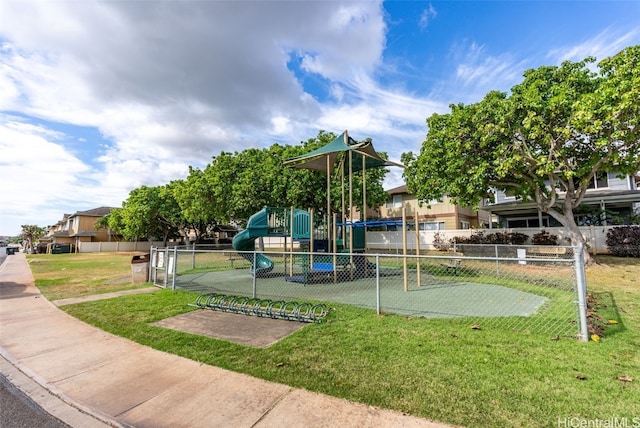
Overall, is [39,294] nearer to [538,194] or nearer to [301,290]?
[301,290]

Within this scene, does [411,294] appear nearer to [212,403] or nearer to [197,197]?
[212,403]

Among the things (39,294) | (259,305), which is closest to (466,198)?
(259,305)

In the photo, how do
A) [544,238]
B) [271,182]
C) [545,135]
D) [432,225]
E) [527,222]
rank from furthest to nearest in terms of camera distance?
[432,225] → [527,222] → [271,182] → [544,238] → [545,135]

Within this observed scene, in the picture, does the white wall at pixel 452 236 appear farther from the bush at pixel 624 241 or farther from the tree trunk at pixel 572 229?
the tree trunk at pixel 572 229

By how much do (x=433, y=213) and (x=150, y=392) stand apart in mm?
27469

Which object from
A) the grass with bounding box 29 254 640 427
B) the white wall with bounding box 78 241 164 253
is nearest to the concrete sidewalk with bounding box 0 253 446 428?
the grass with bounding box 29 254 640 427

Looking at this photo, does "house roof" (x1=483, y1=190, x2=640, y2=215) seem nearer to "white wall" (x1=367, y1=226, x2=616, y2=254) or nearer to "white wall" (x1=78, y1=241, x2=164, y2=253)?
"white wall" (x1=367, y1=226, x2=616, y2=254)

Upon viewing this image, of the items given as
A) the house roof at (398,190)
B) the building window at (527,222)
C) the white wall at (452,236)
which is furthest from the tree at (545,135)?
the house roof at (398,190)

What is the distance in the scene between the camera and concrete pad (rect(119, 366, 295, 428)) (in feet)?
9.25

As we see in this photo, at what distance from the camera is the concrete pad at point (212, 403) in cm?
282

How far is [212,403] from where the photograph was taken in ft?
10.1

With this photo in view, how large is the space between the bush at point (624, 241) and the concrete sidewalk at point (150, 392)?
19551 mm

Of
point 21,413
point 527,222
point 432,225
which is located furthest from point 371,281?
point 527,222

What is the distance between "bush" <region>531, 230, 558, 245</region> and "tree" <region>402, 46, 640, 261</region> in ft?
8.26
